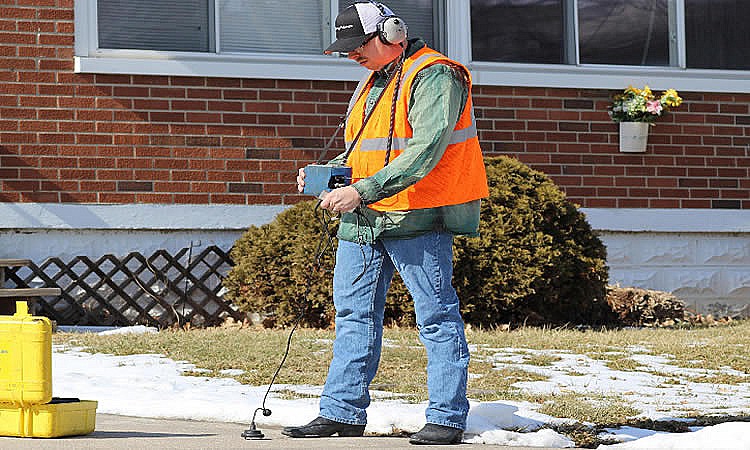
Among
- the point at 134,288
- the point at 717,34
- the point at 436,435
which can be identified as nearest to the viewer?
the point at 436,435

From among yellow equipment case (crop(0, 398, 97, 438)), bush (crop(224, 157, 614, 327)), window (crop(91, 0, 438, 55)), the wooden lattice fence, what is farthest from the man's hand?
window (crop(91, 0, 438, 55))

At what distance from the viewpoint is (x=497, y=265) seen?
9.62 meters

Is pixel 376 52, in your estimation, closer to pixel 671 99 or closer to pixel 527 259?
pixel 527 259

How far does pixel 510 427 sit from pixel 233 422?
1.33 meters

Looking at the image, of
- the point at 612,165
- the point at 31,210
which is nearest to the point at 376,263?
the point at 31,210

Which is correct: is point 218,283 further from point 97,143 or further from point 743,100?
point 743,100

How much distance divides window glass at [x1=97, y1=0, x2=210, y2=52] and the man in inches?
227

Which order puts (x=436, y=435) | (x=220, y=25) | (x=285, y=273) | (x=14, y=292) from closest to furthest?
(x=436, y=435)
(x=14, y=292)
(x=285, y=273)
(x=220, y=25)

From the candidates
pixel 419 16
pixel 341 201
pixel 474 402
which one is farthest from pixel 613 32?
pixel 341 201

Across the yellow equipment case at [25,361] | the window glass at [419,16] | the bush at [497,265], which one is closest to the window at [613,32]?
the window glass at [419,16]

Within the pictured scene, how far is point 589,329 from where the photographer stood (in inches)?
387

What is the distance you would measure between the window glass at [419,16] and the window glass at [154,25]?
1839 millimetres

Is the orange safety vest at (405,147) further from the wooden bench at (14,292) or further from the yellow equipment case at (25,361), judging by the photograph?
the wooden bench at (14,292)

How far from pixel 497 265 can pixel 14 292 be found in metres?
3.83
